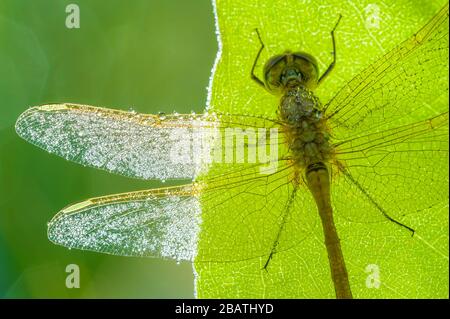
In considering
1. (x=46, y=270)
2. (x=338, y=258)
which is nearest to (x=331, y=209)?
(x=338, y=258)

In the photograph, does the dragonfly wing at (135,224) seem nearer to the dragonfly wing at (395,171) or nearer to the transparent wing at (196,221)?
the transparent wing at (196,221)

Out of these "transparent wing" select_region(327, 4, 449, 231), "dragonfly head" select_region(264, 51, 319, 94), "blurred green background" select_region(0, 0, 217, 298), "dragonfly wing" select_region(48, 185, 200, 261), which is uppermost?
"blurred green background" select_region(0, 0, 217, 298)

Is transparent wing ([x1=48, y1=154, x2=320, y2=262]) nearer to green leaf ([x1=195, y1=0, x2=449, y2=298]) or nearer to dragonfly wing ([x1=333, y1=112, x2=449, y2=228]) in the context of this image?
green leaf ([x1=195, y1=0, x2=449, y2=298])

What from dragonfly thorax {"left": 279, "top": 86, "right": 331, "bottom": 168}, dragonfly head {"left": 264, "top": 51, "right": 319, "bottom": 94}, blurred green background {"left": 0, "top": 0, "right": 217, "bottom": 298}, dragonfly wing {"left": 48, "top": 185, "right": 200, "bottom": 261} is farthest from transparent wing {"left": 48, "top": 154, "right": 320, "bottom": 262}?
blurred green background {"left": 0, "top": 0, "right": 217, "bottom": 298}

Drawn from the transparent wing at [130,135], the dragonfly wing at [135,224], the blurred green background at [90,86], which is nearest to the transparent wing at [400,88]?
the transparent wing at [130,135]

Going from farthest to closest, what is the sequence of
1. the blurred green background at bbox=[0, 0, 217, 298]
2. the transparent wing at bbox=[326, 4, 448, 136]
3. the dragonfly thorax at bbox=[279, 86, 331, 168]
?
the blurred green background at bbox=[0, 0, 217, 298] → the dragonfly thorax at bbox=[279, 86, 331, 168] → the transparent wing at bbox=[326, 4, 448, 136]

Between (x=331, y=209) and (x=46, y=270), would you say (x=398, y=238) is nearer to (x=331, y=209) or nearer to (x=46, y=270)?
(x=331, y=209)

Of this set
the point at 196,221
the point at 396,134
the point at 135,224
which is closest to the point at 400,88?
the point at 396,134

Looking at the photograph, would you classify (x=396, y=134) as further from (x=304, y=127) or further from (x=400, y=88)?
(x=304, y=127)
